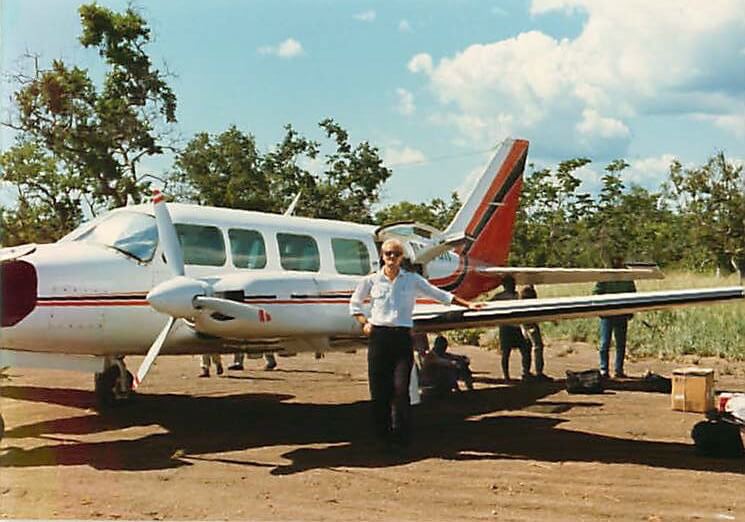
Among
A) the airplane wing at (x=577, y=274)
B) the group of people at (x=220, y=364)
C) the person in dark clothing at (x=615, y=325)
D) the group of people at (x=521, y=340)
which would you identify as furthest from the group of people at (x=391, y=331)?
the group of people at (x=220, y=364)

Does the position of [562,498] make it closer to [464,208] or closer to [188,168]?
Result: [464,208]

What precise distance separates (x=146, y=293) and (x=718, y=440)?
15.1 ft

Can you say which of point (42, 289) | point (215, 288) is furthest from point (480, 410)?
point (42, 289)

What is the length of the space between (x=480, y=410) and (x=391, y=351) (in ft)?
9.62

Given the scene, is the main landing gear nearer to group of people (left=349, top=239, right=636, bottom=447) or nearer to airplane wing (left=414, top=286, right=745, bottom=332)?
airplane wing (left=414, top=286, right=745, bottom=332)

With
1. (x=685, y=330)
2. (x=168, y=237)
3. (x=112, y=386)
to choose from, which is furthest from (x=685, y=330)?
(x=168, y=237)

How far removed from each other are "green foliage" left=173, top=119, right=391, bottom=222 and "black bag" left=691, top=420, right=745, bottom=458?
6.93m

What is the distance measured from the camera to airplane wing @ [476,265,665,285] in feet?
33.7

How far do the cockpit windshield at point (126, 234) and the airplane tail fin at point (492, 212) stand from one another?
4.81 m

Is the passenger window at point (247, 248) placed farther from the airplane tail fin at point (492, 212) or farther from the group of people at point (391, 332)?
the airplane tail fin at point (492, 212)

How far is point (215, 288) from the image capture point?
6.77m

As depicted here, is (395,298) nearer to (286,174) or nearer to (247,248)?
(247,248)

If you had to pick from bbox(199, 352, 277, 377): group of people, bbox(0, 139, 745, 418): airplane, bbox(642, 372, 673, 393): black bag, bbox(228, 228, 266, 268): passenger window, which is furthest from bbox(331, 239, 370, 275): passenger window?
bbox(642, 372, 673, 393): black bag

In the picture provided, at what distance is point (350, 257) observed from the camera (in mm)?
8812
